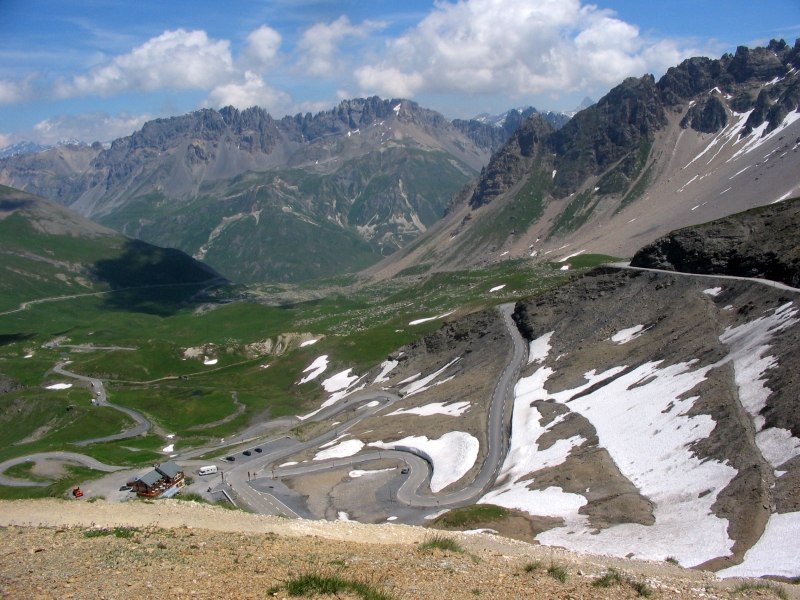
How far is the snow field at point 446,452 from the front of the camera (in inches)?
2514

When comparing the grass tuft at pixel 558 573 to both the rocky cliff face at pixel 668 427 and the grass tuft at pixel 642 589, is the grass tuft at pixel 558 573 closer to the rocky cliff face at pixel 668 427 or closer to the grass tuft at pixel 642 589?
the grass tuft at pixel 642 589

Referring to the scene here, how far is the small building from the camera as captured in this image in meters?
67.4

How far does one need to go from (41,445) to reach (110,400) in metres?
30.6

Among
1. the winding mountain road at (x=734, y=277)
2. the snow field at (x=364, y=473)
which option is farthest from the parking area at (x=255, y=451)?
the winding mountain road at (x=734, y=277)

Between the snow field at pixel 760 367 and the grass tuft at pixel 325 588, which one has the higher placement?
the grass tuft at pixel 325 588

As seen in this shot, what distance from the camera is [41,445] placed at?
356 feet

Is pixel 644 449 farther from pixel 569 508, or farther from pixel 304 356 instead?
pixel 304 356

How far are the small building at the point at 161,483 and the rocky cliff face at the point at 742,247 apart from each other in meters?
71.9

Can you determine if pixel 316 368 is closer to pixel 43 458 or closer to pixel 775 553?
pixel 43 458

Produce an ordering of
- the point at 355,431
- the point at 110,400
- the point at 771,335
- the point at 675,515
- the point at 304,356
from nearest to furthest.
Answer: the point at 675,515 → the point at 771,335 → the point at 355,431 → the point at 110,400 → the point at 304,356

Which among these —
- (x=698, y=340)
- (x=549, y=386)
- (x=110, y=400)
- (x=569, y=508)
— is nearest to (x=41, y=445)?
(x=110, y=400)

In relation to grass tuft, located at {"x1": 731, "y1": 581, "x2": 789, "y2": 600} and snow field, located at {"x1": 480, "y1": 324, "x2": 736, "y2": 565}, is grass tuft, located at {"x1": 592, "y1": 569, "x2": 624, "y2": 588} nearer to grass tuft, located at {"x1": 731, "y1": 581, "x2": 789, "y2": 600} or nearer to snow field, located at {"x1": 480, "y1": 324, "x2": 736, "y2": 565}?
grass tuft, located at {"x1": 731, "y1": 581, "x2": 789, "y2": 600}

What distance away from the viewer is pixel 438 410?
8575 centimetres

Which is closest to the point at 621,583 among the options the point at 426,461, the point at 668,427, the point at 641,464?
the point at 641,464
